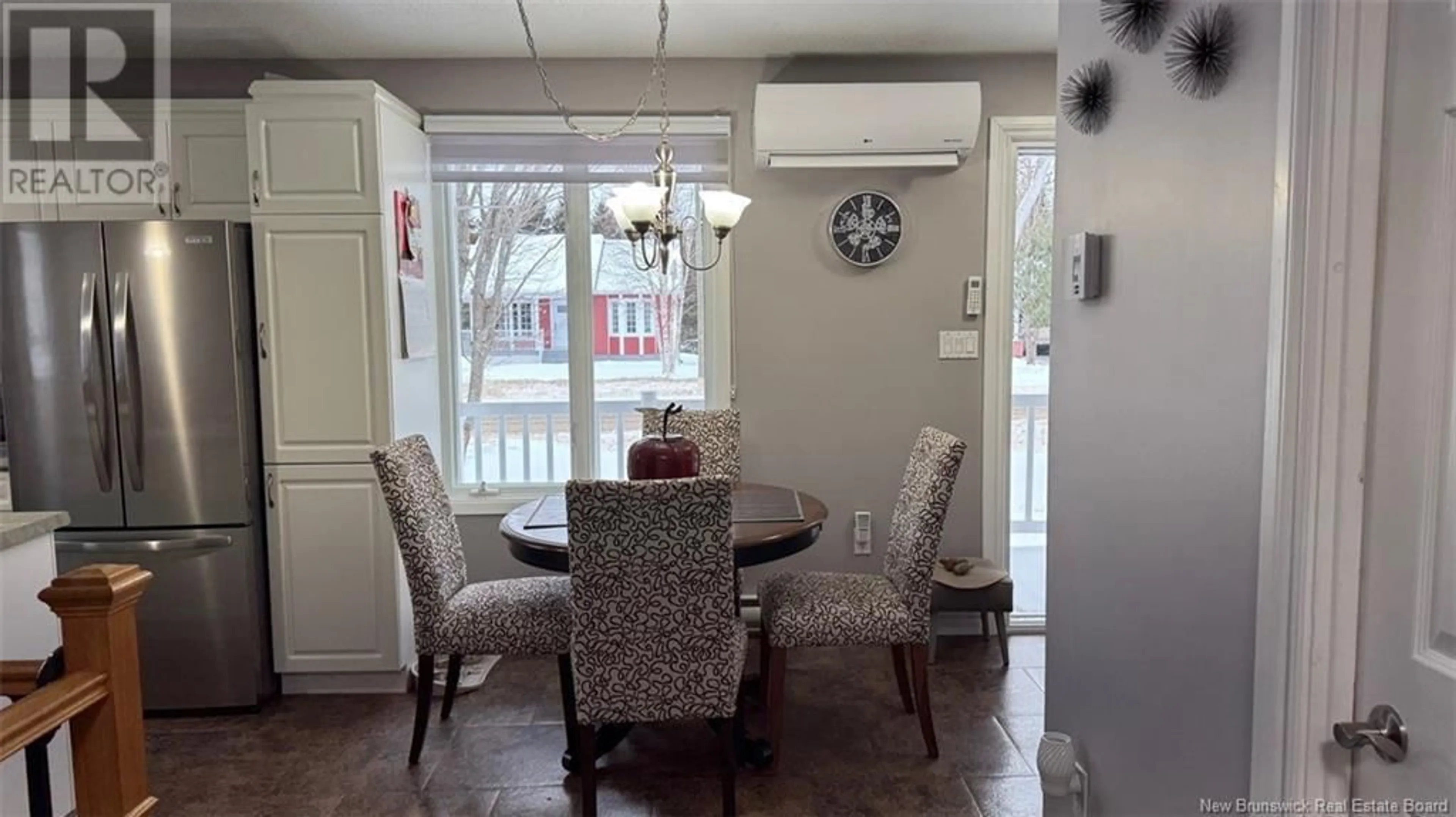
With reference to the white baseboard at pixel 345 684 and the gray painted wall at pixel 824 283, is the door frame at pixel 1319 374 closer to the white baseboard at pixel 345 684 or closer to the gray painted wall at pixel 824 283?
the gray painted wall at pixel 824 283

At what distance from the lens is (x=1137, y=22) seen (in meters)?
1.23

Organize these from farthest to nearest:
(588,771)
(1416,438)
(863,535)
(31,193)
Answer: (863,535)
(31,193)
(588,771)
(1416,438)

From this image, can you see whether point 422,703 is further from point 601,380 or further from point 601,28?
point 601,28

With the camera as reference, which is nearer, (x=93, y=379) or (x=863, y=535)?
(x=93, y=379)

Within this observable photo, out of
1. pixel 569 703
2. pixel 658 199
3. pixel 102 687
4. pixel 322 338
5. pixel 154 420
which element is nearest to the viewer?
pixel 102 687

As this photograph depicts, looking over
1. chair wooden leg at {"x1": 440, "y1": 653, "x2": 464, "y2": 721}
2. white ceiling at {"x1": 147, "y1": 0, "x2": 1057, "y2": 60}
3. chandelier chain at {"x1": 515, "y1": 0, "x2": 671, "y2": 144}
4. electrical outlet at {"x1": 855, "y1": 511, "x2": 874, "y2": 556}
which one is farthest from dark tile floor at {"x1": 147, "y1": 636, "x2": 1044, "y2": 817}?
white ceiling at {"x1": 147, "y1": 0, "x2": 1057, "y2": 60}

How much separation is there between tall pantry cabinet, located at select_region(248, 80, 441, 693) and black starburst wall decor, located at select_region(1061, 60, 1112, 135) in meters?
2.28

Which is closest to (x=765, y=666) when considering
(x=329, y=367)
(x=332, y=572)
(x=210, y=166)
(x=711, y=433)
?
(x=711, y=433)

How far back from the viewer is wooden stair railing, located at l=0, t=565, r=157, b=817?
103 cm

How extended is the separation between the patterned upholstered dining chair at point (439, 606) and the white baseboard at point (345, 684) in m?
0.49

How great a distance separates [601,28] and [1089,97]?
2.05 meters

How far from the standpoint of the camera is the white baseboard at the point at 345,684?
2.88 metres

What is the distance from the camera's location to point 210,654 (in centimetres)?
274

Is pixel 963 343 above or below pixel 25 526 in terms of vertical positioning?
above
